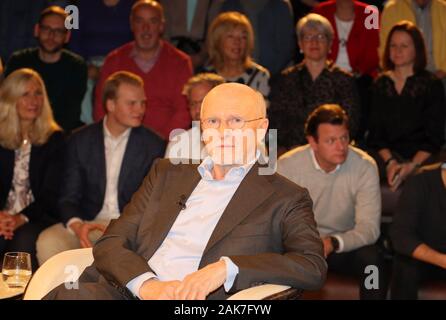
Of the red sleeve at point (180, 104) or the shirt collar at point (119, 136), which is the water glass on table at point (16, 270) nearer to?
the shirt collar at point (119, 136)

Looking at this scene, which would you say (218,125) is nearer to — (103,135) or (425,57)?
(103,135)

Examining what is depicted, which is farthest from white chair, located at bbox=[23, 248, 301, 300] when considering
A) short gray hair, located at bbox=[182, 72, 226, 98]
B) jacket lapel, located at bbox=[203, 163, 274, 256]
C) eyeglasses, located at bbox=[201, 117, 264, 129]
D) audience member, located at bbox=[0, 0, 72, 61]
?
audience member, located at bbox=[0, 0, 72, 61]

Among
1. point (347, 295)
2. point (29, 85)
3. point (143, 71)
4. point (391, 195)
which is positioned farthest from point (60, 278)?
point (143, 71)

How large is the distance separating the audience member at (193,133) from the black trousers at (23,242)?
0.94 m

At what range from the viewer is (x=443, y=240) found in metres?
5.20

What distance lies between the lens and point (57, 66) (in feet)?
22.6

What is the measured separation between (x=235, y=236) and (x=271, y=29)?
12.1 feet

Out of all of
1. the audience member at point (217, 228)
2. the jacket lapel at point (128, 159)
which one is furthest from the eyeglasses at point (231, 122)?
Result: the jacket lapel at point (128, 159)

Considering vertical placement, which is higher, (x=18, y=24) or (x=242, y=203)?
(x=18, y=24)

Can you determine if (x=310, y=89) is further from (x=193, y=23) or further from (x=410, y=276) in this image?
(x=410, y=276)

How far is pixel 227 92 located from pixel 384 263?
2034 millimetres

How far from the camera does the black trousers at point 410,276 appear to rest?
5.15 metres

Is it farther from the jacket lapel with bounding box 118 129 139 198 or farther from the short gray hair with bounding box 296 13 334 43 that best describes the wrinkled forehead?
the short gray hair with bounding box 296 13 334 43

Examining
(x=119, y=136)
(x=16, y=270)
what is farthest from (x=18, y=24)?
(x=16, y=270)
